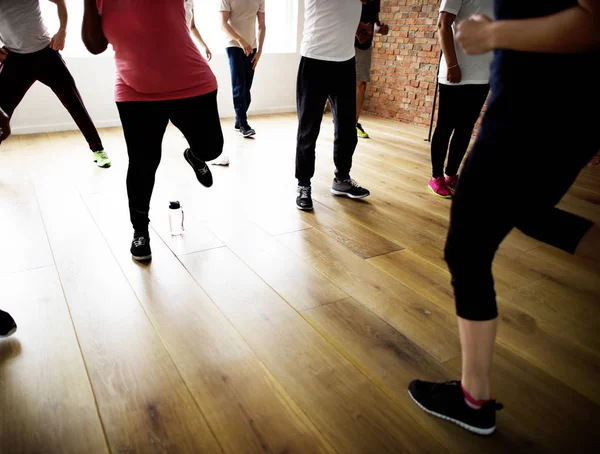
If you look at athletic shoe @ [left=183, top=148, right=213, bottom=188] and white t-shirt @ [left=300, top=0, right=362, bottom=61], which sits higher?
white t-shirt @ [left=300, top=0, right=362, bottom=61]

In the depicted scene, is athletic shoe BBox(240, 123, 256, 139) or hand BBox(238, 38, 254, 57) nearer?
hand BBox(238, 38, 254, 57)

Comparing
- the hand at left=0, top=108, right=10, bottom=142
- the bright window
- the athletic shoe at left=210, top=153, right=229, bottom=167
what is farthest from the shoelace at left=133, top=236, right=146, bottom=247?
the bright window

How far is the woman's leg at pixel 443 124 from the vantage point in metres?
2.69

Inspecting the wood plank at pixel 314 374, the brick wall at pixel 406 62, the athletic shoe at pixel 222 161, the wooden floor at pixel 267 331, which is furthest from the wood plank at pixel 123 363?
the brick wall at pixel 406 62

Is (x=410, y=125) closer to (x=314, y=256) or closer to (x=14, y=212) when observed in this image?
(x=314, y=256)

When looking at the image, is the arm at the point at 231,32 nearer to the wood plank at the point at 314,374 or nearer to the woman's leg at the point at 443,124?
the woman's leg at the point at 443,124

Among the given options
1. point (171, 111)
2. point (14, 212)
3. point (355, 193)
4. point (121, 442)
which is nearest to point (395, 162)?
point (355, 193)

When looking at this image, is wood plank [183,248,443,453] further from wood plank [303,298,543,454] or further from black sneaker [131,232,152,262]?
black sneaker [131,232,152,262]

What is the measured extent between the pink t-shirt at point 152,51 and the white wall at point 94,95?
3397 millimetres

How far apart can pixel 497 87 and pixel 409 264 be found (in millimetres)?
1250

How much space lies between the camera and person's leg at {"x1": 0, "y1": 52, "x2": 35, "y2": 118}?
295 cm

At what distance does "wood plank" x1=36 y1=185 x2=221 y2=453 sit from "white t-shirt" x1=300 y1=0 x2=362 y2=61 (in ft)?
4.79

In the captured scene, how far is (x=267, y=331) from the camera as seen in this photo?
158 cm

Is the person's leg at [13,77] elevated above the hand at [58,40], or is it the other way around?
the hand at [58,40]
